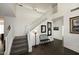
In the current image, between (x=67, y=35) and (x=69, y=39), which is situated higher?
(x=67, y=35)

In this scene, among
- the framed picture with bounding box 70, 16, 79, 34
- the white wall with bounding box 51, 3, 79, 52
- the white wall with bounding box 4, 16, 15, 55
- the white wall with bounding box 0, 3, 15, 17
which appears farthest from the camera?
the framed picture with bounding box 70, 16, 79, 34

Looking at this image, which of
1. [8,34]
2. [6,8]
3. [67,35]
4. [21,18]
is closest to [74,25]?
[67,35]

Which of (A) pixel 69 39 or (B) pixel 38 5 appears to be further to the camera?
(A) pixel 69 39

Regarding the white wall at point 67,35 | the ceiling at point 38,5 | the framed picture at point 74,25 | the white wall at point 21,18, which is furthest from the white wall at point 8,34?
the framed picture at point 74,25

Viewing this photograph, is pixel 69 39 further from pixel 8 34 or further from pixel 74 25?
pixel 8 34

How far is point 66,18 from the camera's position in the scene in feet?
8.63

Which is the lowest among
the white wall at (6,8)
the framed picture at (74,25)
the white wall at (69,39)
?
the white wall at (69,39)

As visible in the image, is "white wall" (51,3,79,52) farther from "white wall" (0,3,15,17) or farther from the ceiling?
"white wall" (0,3,15,17)

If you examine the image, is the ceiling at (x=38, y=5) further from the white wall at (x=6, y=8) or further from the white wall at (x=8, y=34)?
the white wall at (x=8, y=34)

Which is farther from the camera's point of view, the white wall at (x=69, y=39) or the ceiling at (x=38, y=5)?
the white wall at (x=69, y=39)

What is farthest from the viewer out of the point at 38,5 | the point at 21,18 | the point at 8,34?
the point at 21,18

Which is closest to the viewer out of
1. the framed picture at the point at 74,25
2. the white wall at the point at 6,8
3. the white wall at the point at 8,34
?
the white wall at the point at 8,34

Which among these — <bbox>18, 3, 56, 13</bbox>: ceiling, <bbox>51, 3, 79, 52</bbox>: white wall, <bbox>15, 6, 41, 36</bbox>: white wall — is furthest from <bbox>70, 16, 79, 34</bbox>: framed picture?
<bbox>15, 6, 41, 36</bbox>: white wall

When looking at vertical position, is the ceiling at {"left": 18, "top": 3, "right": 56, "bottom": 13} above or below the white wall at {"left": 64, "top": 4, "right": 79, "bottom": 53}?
above
